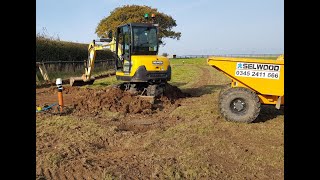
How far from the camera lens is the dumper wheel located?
309 inches

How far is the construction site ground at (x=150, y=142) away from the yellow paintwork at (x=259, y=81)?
0.68 metres

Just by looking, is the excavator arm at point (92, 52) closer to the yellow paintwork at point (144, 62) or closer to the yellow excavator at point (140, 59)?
the yellow excavator at point (140, 59)

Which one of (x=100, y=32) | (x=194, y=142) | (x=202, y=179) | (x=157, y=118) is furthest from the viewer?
(x=100, y=32)

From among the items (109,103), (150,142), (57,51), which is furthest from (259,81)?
(57,51)

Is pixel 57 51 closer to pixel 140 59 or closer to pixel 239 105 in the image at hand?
pixel 140 59

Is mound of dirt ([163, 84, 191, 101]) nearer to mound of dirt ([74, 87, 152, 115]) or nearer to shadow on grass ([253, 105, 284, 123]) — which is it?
mound of dirt ([74, 87, 152, 115])

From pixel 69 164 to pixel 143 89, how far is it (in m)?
6.83

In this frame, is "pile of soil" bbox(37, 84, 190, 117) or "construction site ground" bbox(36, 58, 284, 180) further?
"pile of soil" bbox(37, 84, 190, 117)

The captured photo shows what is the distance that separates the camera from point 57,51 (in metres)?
22.9

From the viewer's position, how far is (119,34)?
38.3ft

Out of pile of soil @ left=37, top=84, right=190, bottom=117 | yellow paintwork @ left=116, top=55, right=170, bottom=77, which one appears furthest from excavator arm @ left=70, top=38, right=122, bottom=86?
pile of soil @ left=37, top=84, right=190, bottom=117

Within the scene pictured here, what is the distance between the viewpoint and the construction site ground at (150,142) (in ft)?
15.7
